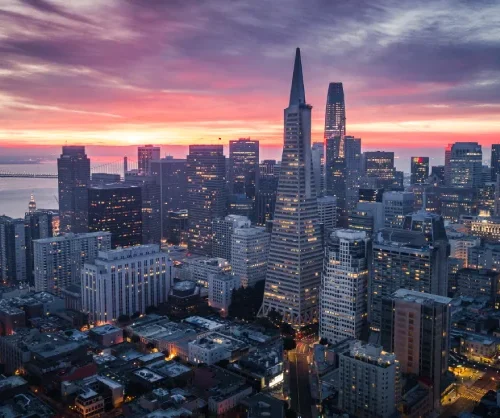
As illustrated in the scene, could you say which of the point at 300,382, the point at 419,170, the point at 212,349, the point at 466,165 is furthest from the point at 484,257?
the point at 419,170

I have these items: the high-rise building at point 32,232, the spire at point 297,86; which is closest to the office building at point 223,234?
the high-rise building at point 32,232

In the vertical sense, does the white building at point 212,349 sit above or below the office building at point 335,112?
below

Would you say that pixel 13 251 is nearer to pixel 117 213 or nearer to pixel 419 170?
pixel 117 213

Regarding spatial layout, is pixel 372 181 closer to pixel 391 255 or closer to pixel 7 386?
pixel 391 255

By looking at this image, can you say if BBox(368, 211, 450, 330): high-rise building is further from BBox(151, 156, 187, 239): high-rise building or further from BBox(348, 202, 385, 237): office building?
BBox(151, 156, 187, 239): high-rise building

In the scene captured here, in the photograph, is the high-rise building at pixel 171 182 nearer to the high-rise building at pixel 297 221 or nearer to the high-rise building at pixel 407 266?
the high-rise building at pixel 297 221

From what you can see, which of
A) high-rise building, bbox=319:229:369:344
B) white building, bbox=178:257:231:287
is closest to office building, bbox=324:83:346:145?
white building, bbox=178:257:231:287
